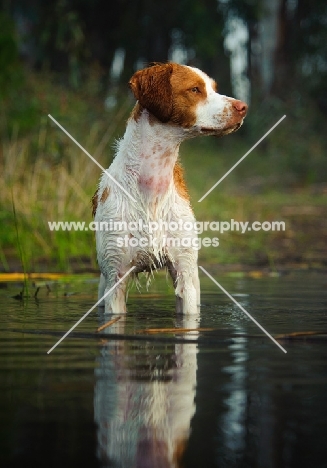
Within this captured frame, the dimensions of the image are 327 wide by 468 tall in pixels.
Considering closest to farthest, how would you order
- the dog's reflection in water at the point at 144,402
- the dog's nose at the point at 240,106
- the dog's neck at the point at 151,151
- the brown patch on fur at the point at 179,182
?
the dog's reflection in water at the point at 144,402
the dog's nose at the point at 240,106
the dog's neck at the point at 151,151
the brown patch on fur at the point at 179,182

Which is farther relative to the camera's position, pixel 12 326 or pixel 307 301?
pixel 307 301

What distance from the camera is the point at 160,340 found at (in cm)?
503

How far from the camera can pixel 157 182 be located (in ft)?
19.8

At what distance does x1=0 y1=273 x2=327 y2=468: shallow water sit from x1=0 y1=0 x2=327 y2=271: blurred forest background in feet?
7.09

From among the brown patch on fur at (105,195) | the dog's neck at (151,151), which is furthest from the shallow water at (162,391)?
the dog's neck at (151,151)

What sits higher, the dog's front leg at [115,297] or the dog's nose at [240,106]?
the dog's nose at [240,106]

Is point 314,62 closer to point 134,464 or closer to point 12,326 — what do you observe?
point 12,326

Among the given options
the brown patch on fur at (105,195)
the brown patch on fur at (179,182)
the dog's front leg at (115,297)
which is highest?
the brown patch on fur at (179,182)

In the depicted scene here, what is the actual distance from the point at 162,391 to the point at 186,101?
254 cm

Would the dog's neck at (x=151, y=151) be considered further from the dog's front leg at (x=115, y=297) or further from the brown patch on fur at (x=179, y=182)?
the dog's front leg at (x=115, y=297)

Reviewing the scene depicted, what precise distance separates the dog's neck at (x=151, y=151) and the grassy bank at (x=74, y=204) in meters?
0.79

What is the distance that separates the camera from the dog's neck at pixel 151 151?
5938mm

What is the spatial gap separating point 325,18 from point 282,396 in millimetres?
24929

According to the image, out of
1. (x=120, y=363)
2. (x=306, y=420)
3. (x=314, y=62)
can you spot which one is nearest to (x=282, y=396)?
(x=306, y=420)
